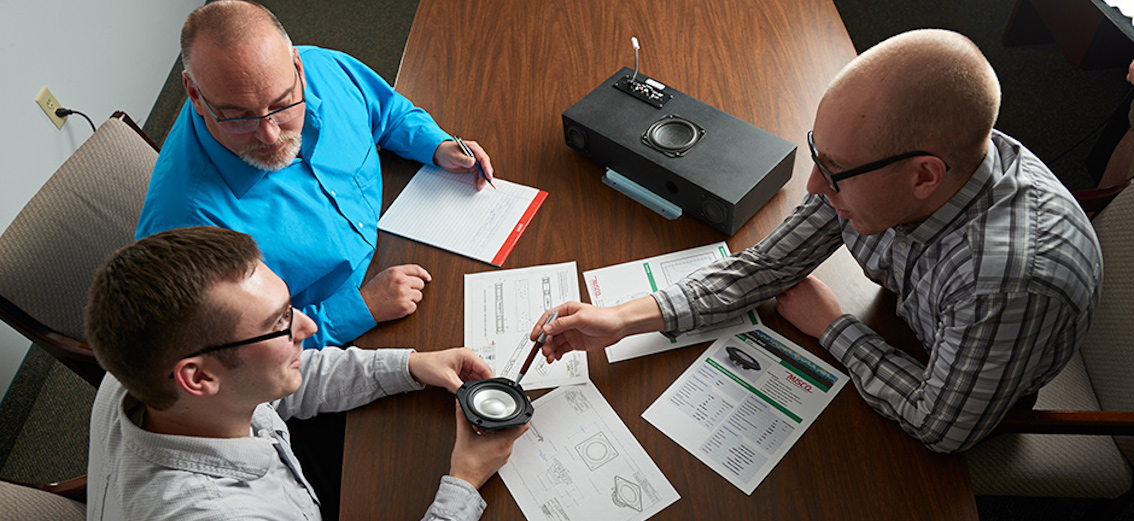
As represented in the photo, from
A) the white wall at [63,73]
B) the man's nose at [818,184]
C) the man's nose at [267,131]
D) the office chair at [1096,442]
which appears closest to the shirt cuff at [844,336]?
the man's nose at [818,184]

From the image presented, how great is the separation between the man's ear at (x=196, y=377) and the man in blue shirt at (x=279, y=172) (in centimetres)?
38

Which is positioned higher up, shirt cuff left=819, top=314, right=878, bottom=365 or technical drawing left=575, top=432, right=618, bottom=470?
shirt cuff left=819, top=314, right=878, bottom=365

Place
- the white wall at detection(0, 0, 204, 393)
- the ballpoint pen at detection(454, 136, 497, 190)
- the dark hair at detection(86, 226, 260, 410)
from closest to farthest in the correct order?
the dark hair at detection(86, 226, 260, 410)
the ballpoint pen at detection(454, 136, 497, 190)
the white wall at detection(0, 0, 204, 393)

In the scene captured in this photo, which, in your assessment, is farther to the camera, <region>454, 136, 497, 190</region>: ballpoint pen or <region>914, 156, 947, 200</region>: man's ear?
<region>454, 136, 497, 190</region>: ballpoint pen

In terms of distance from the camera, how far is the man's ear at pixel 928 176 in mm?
1163

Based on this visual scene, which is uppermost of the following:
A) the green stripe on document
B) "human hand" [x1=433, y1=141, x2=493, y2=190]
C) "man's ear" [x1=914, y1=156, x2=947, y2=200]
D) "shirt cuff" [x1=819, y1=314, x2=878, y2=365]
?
"man's ear" [x1=914, y1=156, x2=947, y2=200]

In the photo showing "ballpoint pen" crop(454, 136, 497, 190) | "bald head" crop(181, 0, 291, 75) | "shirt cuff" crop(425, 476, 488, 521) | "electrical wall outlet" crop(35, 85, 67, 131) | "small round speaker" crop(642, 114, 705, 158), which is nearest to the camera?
"shirt cuff" crop(425, 476, 488, 521)

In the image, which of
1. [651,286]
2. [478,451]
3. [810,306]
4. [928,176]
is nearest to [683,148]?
[651,286]

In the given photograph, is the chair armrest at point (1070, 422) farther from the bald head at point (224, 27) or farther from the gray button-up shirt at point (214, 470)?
the bald head at point (224, 27)

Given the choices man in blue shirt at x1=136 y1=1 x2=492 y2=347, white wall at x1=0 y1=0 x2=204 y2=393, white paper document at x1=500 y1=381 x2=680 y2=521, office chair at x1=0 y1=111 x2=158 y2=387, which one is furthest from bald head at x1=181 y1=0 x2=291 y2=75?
white wall at x1=0 y1=0 x2=204 y2=393

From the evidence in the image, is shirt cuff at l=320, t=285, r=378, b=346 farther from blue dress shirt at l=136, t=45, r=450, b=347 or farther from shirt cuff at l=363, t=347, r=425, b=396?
shirt cuff at l=363, t=347, r=425, b=396

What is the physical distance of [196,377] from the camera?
114 centimetres

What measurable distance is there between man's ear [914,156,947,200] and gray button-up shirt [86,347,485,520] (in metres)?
0.92

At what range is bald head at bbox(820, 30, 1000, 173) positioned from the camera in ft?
3.67
